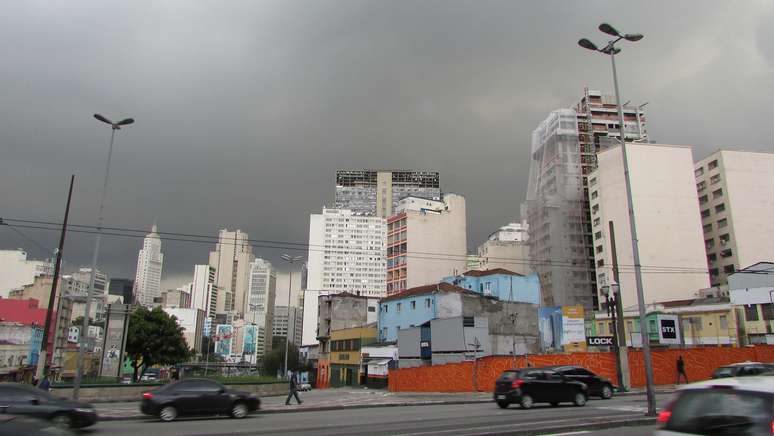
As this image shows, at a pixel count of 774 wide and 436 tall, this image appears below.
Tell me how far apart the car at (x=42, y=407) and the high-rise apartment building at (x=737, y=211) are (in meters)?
94.8

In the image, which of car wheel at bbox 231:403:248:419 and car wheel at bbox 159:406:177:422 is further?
car wheel at bbox 231:403:248:419

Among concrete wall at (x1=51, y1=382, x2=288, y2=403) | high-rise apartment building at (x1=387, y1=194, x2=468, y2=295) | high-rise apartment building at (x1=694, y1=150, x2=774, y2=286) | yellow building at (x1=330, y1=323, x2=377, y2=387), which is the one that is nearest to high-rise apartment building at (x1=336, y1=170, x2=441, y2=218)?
high-rise apartment building at (x1=387, y1=194, x2=468, y2=295)

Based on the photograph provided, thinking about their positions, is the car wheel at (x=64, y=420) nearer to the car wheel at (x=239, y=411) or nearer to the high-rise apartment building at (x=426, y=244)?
the car wheel at (x=239, y=411)

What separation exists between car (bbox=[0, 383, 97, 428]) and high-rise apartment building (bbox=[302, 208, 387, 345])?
147 meters

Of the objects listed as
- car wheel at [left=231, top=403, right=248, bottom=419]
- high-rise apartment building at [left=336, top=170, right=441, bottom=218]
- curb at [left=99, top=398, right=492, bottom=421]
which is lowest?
curb at [left=99, top=398, right=492, bottom=421]

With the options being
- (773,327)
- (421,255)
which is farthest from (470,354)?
(421,255)

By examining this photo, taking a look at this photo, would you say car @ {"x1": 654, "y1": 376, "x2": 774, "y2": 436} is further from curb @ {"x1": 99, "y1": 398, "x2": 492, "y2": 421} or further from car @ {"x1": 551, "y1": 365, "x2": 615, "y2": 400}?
curb @ {"x1": 99, "y1": 398, "x2": 492, "y2": 421}

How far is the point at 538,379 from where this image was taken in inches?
766

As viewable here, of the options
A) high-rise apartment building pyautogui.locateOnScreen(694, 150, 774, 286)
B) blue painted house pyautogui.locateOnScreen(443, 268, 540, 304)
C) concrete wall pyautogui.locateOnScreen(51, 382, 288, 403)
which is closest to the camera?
concrete wall pyautogui.locateOnScreen(51, 382, 288, 403)

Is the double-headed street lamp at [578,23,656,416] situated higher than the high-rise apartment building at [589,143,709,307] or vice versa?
the high-rise apartment building at [589,143,709,307]

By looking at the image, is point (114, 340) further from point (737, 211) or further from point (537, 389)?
point (737, 211)

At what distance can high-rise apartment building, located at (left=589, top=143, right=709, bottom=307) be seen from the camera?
3120 inches

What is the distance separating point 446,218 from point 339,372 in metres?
60.5

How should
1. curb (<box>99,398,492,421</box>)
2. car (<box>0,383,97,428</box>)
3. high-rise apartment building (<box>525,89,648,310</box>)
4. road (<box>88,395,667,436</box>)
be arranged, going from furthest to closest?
1. high-rise apartment building (<box>525,89,648,310</box>)
2. curb (<box>99,398,492,421</box>)
3. car (<box>0,383,97,428</box>)
4. road (<box>88,395,667,436</box>)
